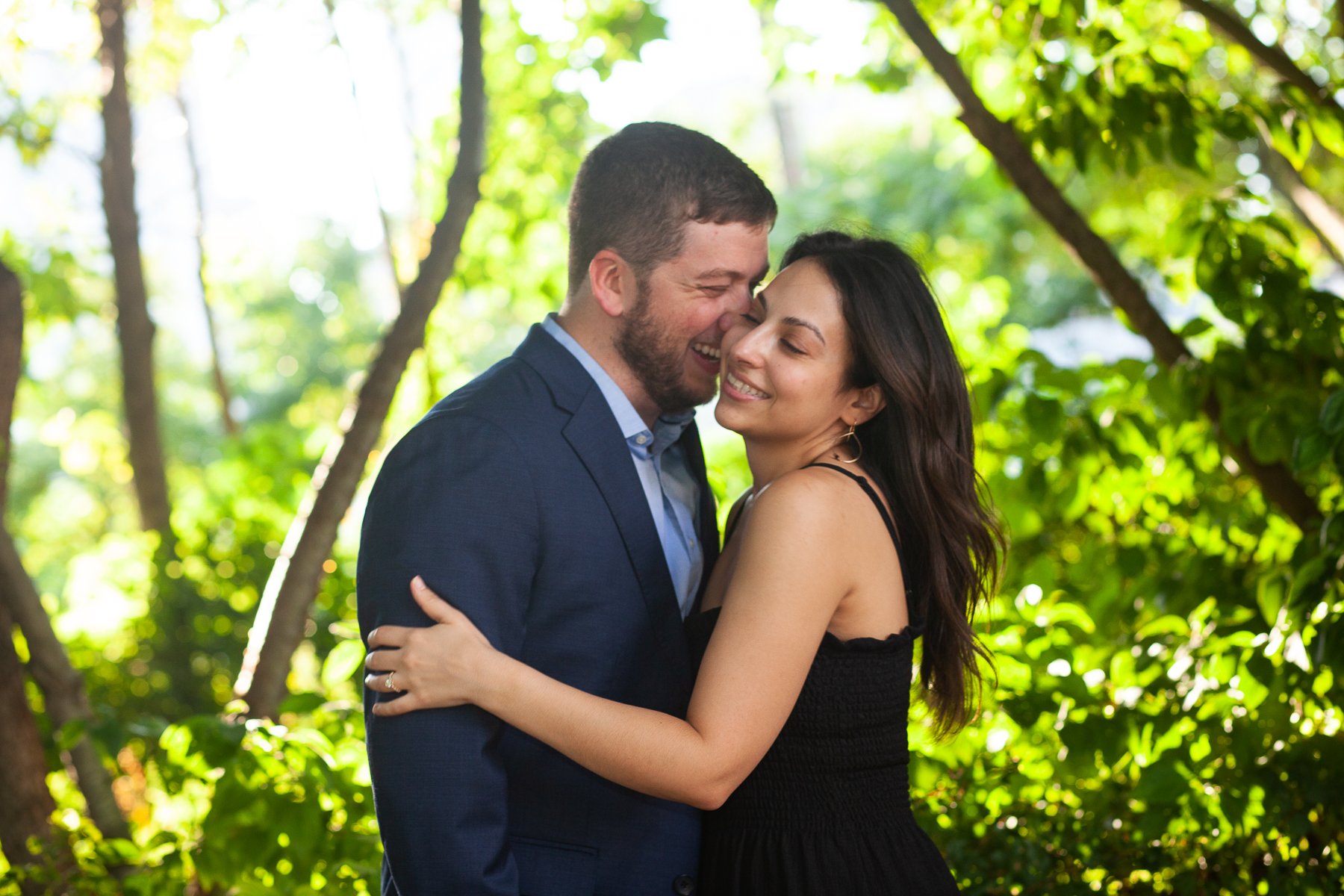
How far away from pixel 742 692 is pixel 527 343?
2.77ft

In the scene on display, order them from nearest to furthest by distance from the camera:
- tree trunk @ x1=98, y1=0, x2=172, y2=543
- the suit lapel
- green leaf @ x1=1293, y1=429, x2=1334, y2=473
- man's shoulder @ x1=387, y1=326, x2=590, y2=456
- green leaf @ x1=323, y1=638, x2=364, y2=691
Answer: man's shoulder @ x1=387, y1=326, x2=590, y2=456, the suit lapel, green leaf @ x1=1293, y1=429, x2=1334, y2=473, green leaf @ x1=323, y1=638, x2=364, y2=691, tree trunk @ x1=98, y1=0, x2=172, y2=543

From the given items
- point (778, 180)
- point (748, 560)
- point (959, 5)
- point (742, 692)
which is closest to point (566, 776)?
point (742, 692)

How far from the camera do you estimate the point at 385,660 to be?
192 centimetres

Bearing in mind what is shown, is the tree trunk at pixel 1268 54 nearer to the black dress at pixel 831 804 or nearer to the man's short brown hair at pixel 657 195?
the man's short brown hair at pixel 657 195

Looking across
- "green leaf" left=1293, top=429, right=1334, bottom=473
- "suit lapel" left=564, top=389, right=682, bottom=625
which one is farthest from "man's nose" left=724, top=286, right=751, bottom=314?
"green leaf" left=1293, top=429, right=1334, bottom=473

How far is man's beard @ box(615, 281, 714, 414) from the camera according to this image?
8.01 ft

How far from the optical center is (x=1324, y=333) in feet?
9.54

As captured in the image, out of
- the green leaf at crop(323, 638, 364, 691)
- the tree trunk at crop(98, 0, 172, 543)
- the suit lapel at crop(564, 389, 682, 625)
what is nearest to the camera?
the suit lapel at crop(564, 389, 682, 625)

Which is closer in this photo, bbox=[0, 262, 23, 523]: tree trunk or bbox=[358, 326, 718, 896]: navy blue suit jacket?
bbox=[358, 326, 718, 896]: navy blue suit jacket

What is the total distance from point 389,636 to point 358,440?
2039mm

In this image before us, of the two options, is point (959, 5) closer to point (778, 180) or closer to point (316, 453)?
point (316, 453)

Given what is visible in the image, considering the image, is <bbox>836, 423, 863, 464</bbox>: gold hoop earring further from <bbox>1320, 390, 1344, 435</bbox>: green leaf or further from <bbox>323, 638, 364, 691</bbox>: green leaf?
<bbox>323, 638, 364, 691</bbox>: green leaf

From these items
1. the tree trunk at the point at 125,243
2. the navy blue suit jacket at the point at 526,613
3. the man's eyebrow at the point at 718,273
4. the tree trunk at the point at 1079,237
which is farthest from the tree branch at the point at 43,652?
the tree trunk at the point at 125,243

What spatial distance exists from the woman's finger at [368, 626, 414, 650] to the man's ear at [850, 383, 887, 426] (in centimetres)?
102
